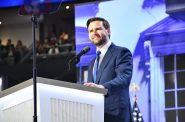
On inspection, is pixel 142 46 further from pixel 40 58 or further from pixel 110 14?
pixel 40 58

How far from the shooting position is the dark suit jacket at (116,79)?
3340mm

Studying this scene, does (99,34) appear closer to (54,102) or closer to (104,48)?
(104,48)

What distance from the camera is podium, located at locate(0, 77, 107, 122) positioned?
110 inches

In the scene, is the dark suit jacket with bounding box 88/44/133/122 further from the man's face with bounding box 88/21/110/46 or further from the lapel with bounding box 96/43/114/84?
the man's face with bounding box 88/21/110/46

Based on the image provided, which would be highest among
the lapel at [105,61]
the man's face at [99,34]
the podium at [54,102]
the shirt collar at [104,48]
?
the man's face at [99,34]

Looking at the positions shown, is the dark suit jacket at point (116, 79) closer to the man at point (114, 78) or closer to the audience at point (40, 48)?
the man at point (114, 78)

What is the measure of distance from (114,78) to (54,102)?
0.81 metres

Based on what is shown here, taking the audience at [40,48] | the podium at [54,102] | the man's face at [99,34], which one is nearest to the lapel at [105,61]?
the man's face at [99,34]

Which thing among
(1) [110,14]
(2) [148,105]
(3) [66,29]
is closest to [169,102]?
(2) [148,105]

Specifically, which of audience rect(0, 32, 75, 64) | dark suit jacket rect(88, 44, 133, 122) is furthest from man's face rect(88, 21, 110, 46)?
audience rect(0, 32, 75, 64)

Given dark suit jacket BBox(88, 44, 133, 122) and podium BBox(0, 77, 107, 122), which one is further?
dark suit jacket BBox(88, 44, 133, 122)

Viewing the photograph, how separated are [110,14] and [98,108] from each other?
9.58 feet

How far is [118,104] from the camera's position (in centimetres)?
340

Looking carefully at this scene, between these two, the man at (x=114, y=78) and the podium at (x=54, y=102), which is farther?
the man at (x=114, y=78)
